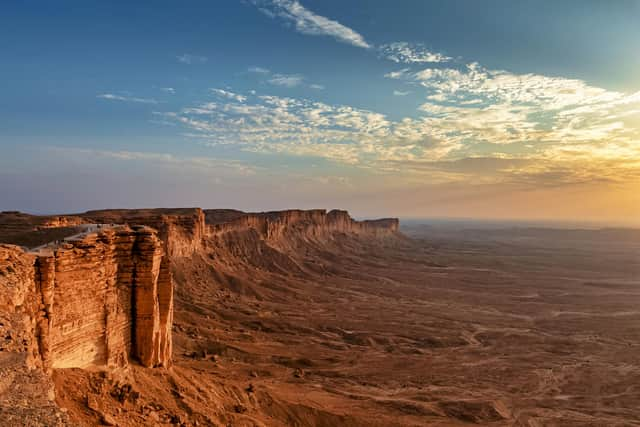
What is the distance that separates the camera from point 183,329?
29984mm

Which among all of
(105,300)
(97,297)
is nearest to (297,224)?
(105,300)

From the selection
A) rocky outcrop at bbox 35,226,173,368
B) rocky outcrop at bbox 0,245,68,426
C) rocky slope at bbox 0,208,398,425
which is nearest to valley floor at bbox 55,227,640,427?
rocky slope at bbox 0,208,398,425

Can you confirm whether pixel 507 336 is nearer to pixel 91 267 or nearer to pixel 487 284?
pixel 487 284

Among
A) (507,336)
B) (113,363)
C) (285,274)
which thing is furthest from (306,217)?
(113,363)

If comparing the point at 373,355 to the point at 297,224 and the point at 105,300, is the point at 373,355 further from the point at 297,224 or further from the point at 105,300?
the point at 297,224

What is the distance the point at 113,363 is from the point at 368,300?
45.2 m

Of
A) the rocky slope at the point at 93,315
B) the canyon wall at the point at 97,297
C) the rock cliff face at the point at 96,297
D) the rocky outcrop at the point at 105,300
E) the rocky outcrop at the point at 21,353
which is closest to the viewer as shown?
the rocky outcrop at the point at 21,353

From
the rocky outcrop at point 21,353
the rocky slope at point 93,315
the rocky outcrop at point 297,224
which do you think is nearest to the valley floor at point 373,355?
the rocky slope at point 93,315

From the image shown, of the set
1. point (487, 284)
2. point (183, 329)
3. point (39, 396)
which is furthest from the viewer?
point (487, 284)

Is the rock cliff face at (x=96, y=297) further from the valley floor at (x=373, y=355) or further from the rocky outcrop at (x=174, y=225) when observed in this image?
the rocky outcrop at (x=174, y=225)

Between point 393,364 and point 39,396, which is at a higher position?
point 39,396

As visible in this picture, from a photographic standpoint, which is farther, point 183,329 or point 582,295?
point 582,295

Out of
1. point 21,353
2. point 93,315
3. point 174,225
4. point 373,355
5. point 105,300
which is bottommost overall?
point 373,355

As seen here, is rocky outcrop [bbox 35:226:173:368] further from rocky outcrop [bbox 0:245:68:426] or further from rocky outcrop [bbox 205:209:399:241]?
rocky outcrop [bbox 205:209:399:241]
